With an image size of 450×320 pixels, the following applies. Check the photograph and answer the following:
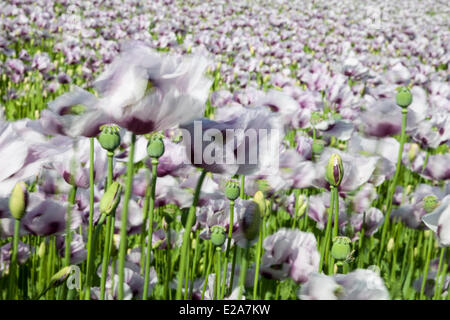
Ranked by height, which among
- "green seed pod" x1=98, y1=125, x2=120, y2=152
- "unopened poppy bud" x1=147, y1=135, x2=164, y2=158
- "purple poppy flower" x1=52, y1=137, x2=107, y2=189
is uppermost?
"green seed pod" x1=98, y1=125, x2=120, y2=152

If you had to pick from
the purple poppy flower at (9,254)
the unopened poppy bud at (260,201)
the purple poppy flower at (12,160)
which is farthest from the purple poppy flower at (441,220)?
the purple poppy flower at (9,254)

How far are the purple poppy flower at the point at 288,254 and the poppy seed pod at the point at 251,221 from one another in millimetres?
196

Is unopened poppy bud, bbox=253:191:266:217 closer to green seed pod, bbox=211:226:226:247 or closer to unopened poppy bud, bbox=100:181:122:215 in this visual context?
green seed pod, bbox=211:226:226:247

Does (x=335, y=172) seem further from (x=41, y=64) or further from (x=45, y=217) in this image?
(x=41, y=64)

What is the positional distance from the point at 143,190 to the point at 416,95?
1.02 meters

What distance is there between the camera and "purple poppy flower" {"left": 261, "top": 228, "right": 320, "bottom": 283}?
108 centimetres

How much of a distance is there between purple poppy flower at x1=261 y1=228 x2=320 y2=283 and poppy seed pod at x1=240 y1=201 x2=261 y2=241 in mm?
196

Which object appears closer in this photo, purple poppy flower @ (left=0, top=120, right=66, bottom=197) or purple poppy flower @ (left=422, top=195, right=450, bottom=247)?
purple poppy flower @ (left=0, top=120, right=66, bottom=197)

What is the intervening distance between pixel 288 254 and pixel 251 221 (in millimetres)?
256

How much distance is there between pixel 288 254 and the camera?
3.69ft

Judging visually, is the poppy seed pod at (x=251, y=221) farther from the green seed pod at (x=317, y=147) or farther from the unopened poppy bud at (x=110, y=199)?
the green seed pod at (x=317, y=147)

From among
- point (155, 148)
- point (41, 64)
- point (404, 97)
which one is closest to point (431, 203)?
point (404, 97)

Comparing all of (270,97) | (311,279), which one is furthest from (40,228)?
(270,97)

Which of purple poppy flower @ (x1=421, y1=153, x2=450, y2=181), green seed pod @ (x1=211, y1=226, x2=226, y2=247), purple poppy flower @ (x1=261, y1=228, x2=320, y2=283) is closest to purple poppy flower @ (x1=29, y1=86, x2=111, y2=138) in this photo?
green seed pod @ (x1=211, y1=226, x2=226, y2=247)
